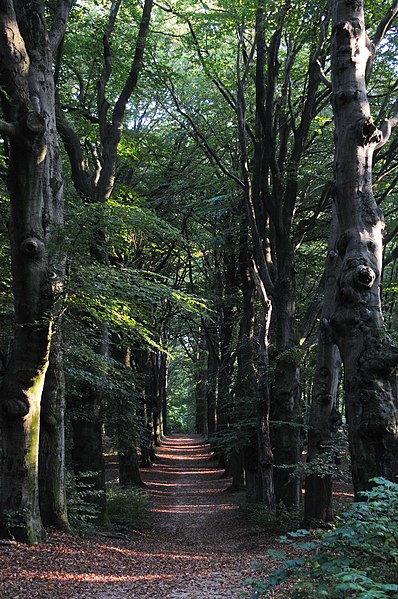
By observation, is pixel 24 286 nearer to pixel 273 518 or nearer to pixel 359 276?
pixel 359 276

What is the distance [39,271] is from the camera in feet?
24.9

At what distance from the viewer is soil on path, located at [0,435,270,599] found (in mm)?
6465

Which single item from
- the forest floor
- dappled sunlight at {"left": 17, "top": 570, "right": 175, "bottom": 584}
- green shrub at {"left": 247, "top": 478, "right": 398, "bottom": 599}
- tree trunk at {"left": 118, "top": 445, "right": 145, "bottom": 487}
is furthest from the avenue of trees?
tree trunk at {"left": 118, "top": 445, "right": 145, "bottom": 487}

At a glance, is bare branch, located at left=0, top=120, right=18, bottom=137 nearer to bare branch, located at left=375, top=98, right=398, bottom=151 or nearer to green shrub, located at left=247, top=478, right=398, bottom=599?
bare branch, located at left=375, top=98, right=398, bottom=151

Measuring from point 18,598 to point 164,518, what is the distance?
10606 mm

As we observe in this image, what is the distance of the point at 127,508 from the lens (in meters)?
14.0

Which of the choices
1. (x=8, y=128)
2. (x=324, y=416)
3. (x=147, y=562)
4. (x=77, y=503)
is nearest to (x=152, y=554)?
(x=147, y=562)

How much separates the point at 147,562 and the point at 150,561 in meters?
0.16

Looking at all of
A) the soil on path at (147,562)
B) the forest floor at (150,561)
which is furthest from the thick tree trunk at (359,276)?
the soil on path at (147,562)

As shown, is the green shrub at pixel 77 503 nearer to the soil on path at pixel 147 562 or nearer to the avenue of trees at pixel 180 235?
the soil on path at pixel 147 562

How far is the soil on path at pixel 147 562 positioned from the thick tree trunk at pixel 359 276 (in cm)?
256

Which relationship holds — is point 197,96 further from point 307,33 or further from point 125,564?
point 125,564

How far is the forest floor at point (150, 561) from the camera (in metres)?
6.46

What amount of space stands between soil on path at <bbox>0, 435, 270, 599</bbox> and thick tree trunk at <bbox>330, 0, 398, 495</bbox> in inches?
101
